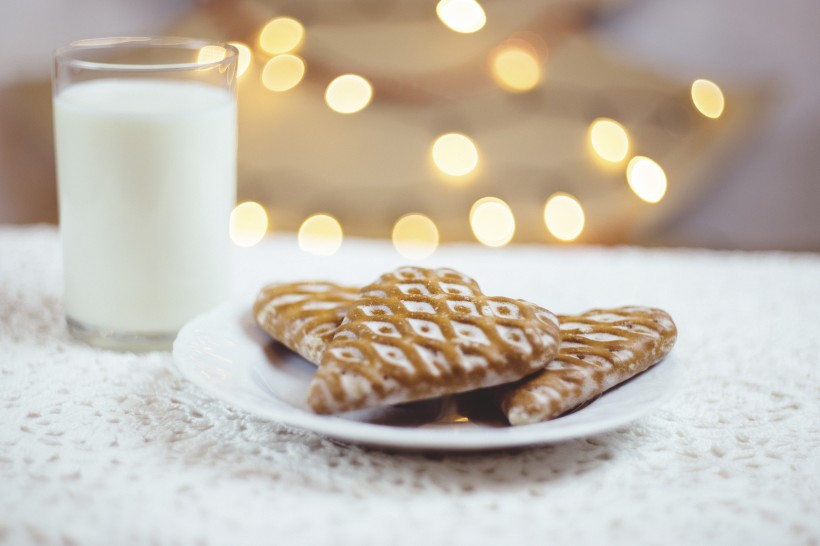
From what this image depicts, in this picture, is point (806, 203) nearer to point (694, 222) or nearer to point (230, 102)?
point (694, 222)

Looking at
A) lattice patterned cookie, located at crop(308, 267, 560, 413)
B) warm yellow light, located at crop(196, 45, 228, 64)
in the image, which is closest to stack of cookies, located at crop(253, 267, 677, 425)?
lattice patterned cookie, located at crop(308, 267, 560, 413)

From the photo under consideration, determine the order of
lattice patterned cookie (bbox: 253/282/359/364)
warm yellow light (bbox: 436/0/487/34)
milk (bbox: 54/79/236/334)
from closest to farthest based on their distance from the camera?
1. lattice patterned cookie (bbox: 253/282/359/364)
2. milk (bbox: 54/79/236/334)
3. warm yellow light (bbox: 436/0/487/34)

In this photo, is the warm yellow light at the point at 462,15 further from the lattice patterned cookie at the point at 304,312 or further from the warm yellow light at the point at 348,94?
the lattice patterned cookie at the point at 304,312

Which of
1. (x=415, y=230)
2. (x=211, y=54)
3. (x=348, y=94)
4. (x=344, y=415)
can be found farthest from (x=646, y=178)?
(x=344, y=415)

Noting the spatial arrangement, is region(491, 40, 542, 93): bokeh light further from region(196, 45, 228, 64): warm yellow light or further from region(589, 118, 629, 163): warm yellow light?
region(196, 45, 228, 64): warm yellow light

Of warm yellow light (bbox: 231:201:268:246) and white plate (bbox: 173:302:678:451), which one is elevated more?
white plate (bbox: 173:302:678:451)

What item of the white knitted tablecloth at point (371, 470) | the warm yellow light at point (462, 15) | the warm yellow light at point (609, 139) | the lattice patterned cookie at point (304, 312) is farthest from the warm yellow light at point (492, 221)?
the lattice patterned cookie at point (304, 312)
